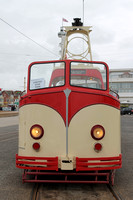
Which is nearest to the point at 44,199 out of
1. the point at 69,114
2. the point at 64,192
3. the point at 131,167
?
the point at 64,192

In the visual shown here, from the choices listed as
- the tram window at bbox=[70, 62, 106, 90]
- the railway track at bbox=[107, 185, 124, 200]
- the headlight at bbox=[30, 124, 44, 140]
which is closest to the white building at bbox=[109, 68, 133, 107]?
the tram window at bbox=[70, 62, 106, 90]

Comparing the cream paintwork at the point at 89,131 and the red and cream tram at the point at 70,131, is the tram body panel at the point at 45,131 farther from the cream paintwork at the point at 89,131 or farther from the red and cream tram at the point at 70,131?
the cream paintwork at the point at 89,131

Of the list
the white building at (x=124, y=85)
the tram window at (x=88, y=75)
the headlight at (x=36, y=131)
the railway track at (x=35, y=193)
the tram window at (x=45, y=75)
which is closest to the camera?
the railway track at (x=35, y=193)

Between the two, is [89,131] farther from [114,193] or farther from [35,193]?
[35,193]

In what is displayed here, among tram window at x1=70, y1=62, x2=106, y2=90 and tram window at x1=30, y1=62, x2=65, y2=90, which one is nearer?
tram window at x1=70, y1=62, x2=106, y2=90

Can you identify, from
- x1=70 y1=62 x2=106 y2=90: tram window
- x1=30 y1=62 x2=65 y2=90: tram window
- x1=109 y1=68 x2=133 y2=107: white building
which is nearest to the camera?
x1=70 y1=62 x2=106 y2=90: tram window

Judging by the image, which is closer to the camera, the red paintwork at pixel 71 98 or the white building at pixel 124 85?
the red paintwork at pixel 71 98

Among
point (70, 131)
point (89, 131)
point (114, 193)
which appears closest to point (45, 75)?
point (70, 131)

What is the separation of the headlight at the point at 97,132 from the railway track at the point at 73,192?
0.96m

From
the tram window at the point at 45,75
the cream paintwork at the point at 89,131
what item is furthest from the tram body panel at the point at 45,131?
the tram window at the point at 45,75

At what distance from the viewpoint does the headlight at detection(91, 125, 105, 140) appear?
4.43 m

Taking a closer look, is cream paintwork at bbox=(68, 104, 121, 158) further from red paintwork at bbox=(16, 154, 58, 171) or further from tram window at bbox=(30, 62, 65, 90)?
tram window at bbox=(30, 62, 65, 90)

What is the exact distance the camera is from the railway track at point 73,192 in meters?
4.18

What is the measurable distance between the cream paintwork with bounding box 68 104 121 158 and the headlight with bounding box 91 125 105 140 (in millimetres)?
55
